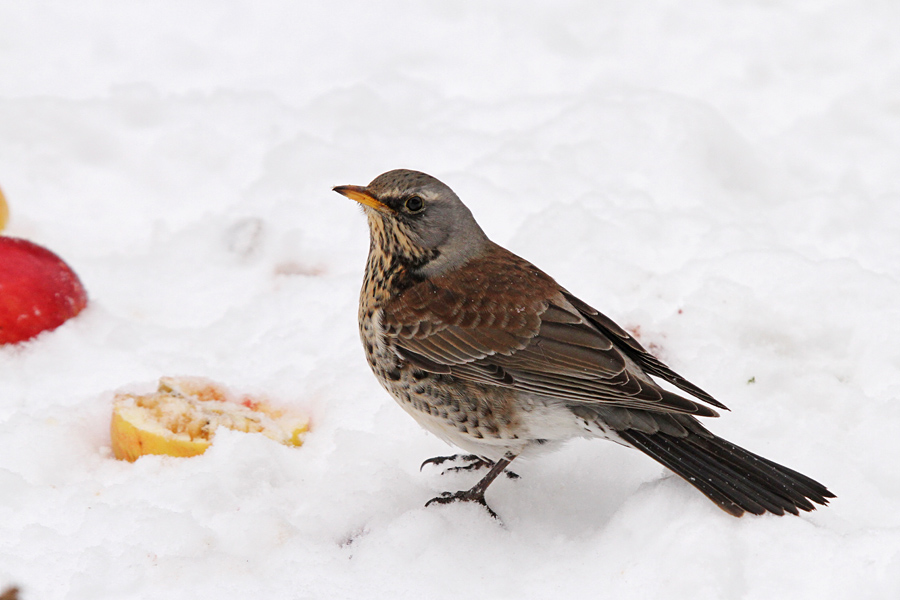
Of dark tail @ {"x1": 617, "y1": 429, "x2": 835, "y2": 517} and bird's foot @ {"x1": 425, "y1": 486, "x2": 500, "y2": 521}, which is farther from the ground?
dark tail @ {"x1": 617, "y1": 429, "x2": 835, "y2": 517}

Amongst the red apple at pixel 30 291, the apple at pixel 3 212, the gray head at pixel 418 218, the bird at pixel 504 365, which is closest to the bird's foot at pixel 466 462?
the bird at pixel 504 365

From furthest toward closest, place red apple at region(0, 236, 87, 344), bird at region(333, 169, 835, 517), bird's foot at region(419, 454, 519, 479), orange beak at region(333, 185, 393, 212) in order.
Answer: red apple at region(0, 236, 87, 344)
bird's foot at region(419, 454, 519, 479)
orange beak at region(333, 185, 393, 212)
bird at region(333, 169, 835, 517)

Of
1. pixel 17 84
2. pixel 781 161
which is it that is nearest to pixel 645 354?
pixel 781 161

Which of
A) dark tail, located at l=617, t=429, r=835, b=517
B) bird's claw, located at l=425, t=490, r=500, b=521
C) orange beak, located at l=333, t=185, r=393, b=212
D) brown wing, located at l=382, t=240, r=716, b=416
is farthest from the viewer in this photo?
orange beak, located at l=333, t=185, r=393, b=212

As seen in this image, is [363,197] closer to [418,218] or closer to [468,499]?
[418,218]

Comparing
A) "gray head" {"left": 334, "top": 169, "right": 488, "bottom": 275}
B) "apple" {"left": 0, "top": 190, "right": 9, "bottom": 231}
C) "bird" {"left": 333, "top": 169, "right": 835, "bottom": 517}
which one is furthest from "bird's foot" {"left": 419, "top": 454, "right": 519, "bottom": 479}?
"apple" {"left": 0, "top": 190, "right": 9, "bottom": 231}

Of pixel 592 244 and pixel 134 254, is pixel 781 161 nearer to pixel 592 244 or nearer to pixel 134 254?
pixel 592 244

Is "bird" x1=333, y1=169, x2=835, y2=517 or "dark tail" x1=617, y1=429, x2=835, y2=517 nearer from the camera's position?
"dark tail" x1=617, y1=429, x2=835, y2=517

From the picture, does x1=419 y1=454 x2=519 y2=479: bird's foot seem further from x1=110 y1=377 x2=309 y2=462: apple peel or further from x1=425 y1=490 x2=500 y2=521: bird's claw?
x1=110 y1=377 x2=309 y2=462: apple peel
